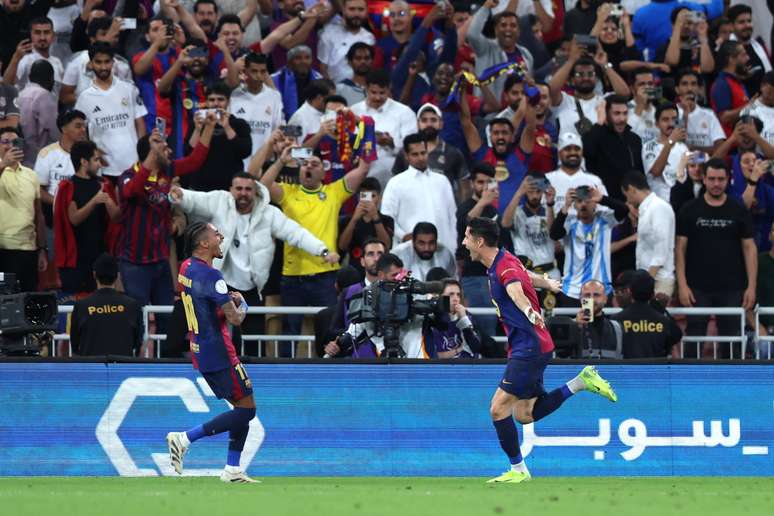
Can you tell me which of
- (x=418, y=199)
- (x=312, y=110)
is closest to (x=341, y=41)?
(x=312, y=110)

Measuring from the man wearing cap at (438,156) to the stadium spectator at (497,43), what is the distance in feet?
5.08

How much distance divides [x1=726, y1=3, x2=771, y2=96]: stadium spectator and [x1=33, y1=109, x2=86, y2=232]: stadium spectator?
29.1ft

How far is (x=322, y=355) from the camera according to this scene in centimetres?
1508

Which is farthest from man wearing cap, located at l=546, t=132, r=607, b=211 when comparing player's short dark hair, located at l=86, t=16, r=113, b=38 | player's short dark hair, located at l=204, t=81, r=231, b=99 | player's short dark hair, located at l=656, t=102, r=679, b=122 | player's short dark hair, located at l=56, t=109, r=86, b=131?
player's short dark hair, located at l=86, t=16, r=113, b=38

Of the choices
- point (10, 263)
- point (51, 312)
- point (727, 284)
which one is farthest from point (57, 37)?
point (727, 284)

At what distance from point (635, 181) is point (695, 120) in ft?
8.86

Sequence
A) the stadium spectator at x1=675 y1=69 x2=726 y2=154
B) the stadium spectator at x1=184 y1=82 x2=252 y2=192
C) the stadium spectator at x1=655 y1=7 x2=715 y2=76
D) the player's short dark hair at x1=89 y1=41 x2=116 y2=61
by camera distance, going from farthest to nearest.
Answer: the stadium spectator at x1=655 y1=7 x2=715 y2=76 → the stadium spectator at x1=675 y1=69 x2=726 y2=154 → the player's short dark hair at x1=89 y1=41 x2=116 y2=61 → the stadium spectator at x1=184 y1=82 x2=252 y2=192

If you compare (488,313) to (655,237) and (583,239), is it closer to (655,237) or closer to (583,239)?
(583,239)

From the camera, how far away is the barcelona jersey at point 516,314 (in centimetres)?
1218

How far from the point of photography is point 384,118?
710 inches

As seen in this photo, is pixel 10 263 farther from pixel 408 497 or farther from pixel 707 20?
pixel 707 20

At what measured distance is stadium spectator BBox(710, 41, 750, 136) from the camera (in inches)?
774

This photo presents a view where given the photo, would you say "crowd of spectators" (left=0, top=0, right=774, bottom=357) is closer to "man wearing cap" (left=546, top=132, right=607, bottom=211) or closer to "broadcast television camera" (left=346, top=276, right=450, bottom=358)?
Result: "man wearing cap" (left=546, top=132, right=607, bottom=211)

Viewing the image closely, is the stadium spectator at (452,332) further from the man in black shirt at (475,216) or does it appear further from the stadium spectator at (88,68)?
the stadium spectator at (88,68)
